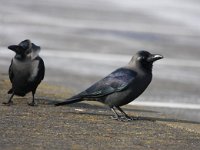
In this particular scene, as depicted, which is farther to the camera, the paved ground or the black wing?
the black wing

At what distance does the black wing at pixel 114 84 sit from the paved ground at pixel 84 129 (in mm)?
298

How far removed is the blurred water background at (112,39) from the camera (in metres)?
15.9

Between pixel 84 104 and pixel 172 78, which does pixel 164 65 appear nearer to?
pixel 172 78

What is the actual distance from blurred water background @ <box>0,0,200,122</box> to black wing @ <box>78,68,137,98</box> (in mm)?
1892

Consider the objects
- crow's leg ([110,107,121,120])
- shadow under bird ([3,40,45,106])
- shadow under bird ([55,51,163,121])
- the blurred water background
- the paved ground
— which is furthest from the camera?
the blurred water background

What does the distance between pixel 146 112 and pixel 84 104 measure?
83cm

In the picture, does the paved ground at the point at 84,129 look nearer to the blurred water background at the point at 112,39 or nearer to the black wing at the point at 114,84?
the black wing at the point at 114,84

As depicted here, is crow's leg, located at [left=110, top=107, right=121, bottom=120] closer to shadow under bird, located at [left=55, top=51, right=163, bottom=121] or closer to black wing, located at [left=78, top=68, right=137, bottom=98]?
shadow under bird, located at [left=55, top=51, right=163, bottom=121]

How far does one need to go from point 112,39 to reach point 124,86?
1009 centimetres

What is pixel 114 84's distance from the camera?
11.5 m

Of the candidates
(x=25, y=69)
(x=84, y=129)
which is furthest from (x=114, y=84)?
(x=25, y=69)

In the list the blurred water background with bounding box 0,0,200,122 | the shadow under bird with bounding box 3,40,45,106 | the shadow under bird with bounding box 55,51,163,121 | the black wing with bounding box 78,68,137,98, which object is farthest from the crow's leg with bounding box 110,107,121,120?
the blurred water background with bounding box 0,0,200,122

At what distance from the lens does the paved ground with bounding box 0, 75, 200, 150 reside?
32.0 feet

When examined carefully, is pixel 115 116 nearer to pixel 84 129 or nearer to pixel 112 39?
pixel 84 129
